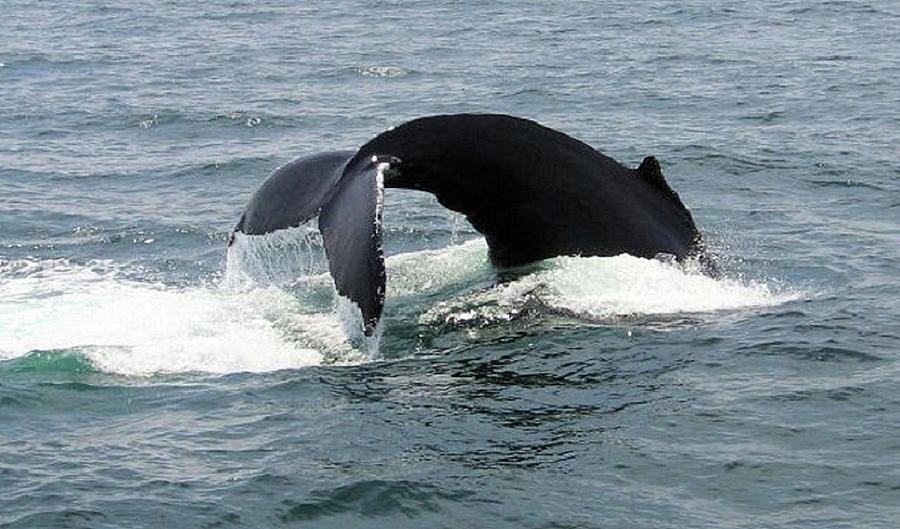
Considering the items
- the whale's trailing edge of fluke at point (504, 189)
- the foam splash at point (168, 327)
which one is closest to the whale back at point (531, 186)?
the whale's trailing edge of fluke at point (504, 189)

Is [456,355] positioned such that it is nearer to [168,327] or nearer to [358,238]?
[358,238]

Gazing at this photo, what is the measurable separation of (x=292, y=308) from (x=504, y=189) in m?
1.67

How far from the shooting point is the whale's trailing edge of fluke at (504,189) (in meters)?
8.23

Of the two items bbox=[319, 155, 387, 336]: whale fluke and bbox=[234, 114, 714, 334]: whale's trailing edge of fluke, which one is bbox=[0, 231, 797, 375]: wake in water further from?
bbox=[319, 155, 387, 336]: whale fluke

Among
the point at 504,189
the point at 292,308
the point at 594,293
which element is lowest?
the point at 292,308

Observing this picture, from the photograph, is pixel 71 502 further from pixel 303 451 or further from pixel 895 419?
pixel 895 419

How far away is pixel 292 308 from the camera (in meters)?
9.58

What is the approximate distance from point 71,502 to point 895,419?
372 cm

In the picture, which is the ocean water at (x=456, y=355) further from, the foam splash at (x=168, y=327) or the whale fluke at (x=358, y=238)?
the whale fluke at (x=358, y=238)

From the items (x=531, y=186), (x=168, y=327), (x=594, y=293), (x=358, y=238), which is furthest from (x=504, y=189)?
(x=168, y=327)

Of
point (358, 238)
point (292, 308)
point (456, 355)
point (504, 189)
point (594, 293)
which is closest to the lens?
point (358, 238)

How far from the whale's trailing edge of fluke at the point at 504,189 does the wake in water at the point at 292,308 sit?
122 millimetres

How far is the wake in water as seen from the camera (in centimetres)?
863

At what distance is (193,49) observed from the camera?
26.0m
